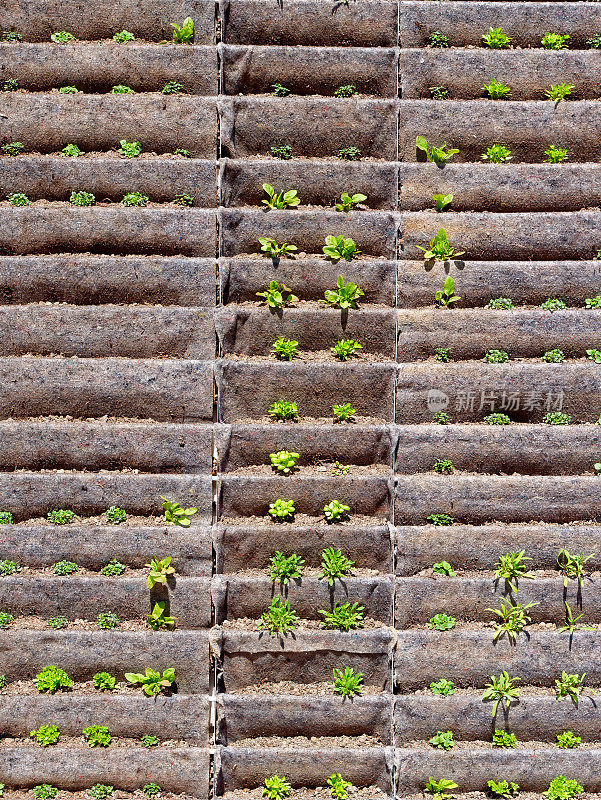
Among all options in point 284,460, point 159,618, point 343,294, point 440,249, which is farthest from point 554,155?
point 159,618

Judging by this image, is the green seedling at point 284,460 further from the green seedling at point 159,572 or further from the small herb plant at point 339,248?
the small herb plant at point 339,248

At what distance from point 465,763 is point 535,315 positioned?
26.7ft

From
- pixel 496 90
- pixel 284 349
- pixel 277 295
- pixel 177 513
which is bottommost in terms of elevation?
pixel 177 513

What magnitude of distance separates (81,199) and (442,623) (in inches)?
401

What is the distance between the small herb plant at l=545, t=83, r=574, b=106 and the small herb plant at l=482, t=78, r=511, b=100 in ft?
2.63

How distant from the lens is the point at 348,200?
35.8ft

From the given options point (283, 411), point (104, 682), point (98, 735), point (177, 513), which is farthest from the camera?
point (283, 411)

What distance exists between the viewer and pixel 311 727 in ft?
34.4

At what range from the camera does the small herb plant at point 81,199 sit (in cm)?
1101

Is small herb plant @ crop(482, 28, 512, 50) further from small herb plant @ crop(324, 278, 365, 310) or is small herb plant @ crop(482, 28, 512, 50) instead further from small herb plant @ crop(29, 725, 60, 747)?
small herb plant @ crop(29, 725, 60, 747)

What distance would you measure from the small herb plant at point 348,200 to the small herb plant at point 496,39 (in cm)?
380

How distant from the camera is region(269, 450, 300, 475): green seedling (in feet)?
35.0

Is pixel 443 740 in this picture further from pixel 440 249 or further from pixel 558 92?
pixel 558 92

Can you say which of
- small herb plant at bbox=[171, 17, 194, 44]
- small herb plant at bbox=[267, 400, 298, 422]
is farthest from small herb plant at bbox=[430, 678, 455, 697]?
small herb plant at bbox=[171, 17, 194, 44]
